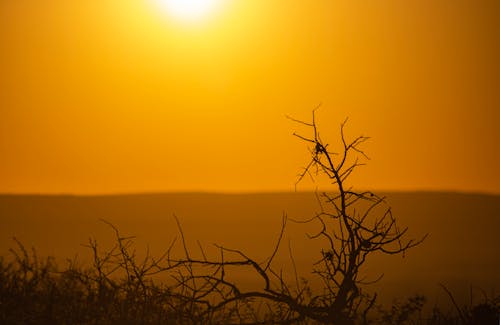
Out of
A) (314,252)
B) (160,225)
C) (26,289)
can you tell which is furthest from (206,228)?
(26,289)

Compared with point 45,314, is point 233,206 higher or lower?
higher

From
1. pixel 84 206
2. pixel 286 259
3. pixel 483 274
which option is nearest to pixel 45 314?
pixel 483 274

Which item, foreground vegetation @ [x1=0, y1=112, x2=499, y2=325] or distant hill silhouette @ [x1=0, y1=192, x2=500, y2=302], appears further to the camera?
distant hill silhouette @ [x1=0, y1=192, x2=500, y2=302]

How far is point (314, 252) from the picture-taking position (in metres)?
21.0

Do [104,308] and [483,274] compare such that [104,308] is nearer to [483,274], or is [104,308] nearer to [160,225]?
[483,274]

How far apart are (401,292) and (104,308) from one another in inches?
485

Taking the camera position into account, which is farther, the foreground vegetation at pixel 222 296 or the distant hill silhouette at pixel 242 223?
the distant hill silhouette at pixel 242 223

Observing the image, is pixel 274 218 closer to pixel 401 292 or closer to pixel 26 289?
pixel 401 292

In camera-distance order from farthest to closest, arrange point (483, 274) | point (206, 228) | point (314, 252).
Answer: point (206, 228)
point (314, 252)
point (483, 274)

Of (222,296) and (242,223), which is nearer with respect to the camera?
(222,296)

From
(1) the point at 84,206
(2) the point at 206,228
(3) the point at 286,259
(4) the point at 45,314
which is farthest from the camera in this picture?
(3) the point at 286,259

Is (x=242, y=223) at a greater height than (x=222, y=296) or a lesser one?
greater

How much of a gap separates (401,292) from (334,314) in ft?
41.9

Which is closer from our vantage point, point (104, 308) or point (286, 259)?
point (104, 308)
